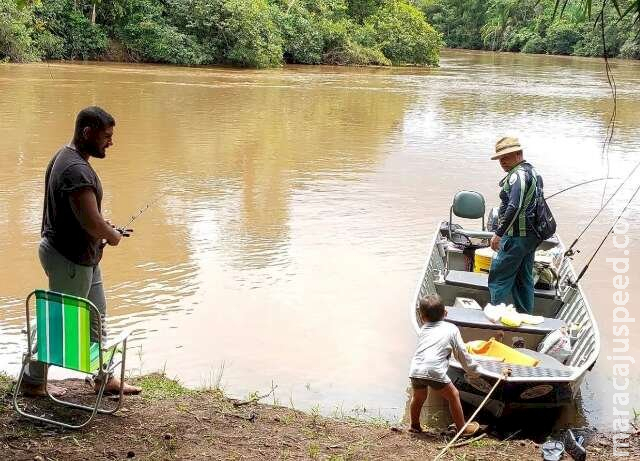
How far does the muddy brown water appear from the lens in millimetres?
6062

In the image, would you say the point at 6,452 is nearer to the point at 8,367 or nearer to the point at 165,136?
the point at 8,367

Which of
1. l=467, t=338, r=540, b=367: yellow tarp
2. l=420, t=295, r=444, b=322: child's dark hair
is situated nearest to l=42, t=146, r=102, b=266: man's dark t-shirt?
l=420, t=295, r=444, b=322: child's dark hair

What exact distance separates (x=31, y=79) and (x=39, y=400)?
73.2ft

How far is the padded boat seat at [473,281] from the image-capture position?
6.04 meters

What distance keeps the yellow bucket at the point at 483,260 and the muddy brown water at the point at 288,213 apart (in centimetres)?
80

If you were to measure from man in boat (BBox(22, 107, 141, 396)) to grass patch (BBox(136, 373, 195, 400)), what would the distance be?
752 millimetres

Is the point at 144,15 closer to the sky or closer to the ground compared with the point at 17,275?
closer to the sky

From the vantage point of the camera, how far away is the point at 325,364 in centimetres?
601

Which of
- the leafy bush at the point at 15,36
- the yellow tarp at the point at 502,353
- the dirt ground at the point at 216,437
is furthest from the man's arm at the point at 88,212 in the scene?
the leafy bush at the point at 15,36

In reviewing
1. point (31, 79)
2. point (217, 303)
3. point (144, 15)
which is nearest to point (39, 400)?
point (217, 303)

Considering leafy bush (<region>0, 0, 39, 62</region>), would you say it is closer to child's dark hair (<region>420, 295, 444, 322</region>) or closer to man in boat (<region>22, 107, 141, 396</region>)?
man in boat (<region>22, 107, 141, 396</region>)

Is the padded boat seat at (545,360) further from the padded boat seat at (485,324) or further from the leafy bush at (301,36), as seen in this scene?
the leafy bush at (301,36)

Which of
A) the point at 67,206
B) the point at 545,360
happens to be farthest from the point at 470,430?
the point at 67,206

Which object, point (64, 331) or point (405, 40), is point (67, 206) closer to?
point (64, 331)
